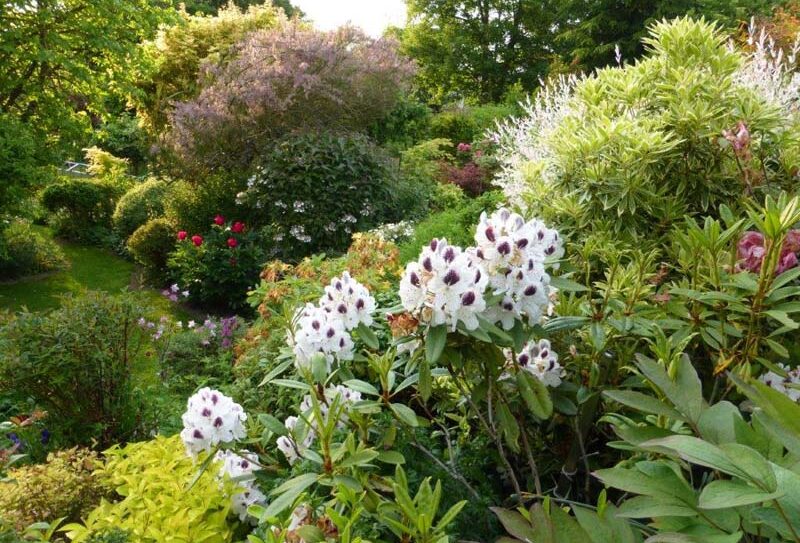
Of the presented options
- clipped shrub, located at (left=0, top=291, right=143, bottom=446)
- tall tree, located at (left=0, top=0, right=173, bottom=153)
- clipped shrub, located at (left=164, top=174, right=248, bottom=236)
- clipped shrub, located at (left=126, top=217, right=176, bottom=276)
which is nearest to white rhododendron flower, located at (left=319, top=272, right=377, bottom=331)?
clipped shrub, located at (left=0, top=291, right=143, bottom=446)

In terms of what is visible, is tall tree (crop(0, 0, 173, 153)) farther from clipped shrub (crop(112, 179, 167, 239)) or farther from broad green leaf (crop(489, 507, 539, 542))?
broad green leaf (crop(489, 507, 539, 542))

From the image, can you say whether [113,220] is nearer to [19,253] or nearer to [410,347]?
[19,253]

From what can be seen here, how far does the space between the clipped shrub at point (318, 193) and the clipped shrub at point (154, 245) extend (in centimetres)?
142

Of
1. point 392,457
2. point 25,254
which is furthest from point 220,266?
point 392,457

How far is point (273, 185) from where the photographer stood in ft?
24.4

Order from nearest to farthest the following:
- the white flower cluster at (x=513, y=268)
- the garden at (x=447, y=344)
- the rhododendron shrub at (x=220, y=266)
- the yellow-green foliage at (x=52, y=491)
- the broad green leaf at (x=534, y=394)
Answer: the garden at (x=447, y=344)
the white flower cluster at (x=513, y=268)
the broad green leaf at (x=534, y=394)
the yellow-green foliage at (x=52, y=491)
the rhododendron shrub at (x=220, y=266)

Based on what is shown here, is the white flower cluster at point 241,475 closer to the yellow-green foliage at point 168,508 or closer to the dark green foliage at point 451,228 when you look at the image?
the yellow-green foliage at point 168,508

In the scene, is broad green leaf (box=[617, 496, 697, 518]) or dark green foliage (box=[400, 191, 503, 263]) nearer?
broad green leaf (box=[617, 496, 697, 518])

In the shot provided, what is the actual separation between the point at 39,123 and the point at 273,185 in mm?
2914

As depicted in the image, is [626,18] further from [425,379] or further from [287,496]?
[287,496]

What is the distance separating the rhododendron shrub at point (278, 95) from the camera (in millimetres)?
7887

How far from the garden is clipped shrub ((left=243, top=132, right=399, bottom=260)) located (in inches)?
1.4

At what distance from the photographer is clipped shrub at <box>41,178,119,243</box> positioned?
1048 cm

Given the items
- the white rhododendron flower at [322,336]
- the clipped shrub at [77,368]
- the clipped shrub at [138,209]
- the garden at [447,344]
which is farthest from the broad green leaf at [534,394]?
the clipped shrub at [138,209]
